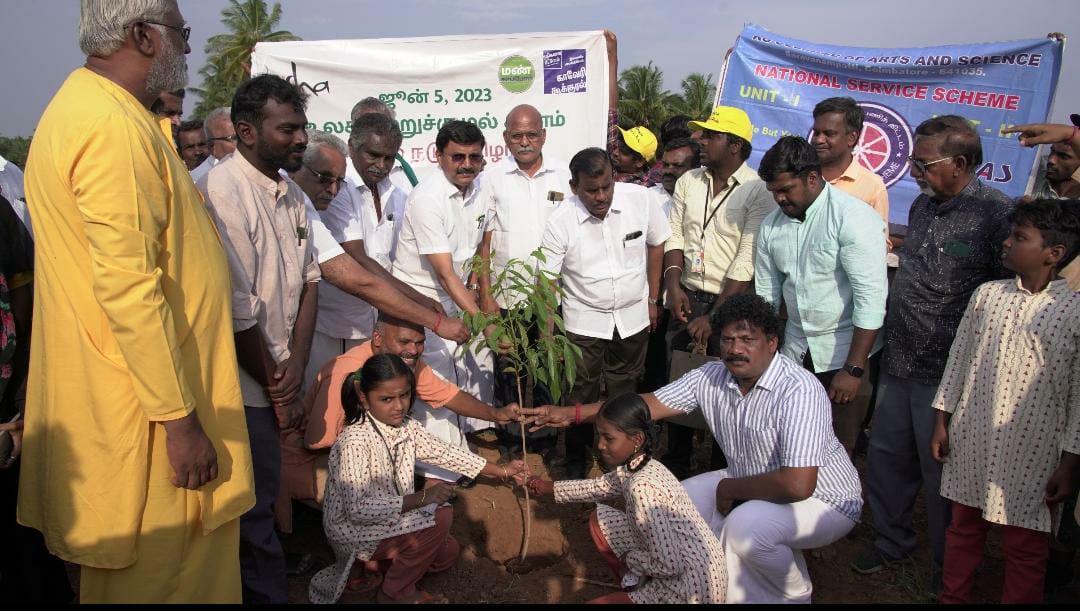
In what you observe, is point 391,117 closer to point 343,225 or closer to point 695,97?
point 343,225

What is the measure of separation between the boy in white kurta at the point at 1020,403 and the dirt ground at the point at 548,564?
1.74 ft

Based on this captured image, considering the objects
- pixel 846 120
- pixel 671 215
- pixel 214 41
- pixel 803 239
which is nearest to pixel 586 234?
pixel 671 215

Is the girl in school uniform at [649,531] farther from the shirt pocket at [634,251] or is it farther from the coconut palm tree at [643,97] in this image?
the coconut palm tree at [643,97]

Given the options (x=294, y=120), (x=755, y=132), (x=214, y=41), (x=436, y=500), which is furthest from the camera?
(x=214, y=41)

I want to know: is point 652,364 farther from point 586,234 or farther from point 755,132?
point 755,132

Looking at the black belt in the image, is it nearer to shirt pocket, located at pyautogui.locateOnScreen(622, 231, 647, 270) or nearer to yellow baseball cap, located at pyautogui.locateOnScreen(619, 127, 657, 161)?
shirt pocket, located at pyautogui.locateOnScreen(622, 231, 647, 270)

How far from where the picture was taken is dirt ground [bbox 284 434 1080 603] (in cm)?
344

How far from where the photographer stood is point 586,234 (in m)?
4.41

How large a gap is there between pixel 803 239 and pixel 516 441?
262cm

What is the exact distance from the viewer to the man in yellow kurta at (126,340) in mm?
1932

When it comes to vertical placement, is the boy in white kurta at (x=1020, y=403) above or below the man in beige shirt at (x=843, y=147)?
below

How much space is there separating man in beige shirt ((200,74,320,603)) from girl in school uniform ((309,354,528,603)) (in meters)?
0.32

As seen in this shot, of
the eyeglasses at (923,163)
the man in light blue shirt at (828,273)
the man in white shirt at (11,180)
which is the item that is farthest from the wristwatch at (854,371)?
the man in white shirt at (11,180)

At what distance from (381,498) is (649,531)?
1233 mm
